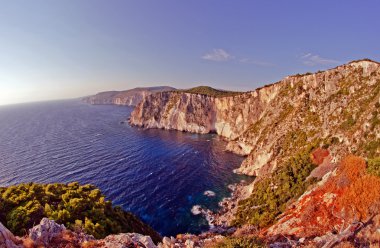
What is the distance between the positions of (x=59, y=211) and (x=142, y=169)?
50049 millimetres

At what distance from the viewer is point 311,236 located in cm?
1912

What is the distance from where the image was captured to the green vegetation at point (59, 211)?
26594mm

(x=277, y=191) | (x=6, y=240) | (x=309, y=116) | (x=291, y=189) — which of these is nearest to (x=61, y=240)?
(x=6, y=240)

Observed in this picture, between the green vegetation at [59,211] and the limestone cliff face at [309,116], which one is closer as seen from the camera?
the green vegetation at [59,211]

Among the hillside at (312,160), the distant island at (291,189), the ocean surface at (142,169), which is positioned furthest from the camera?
the ocean surface at (142,169)

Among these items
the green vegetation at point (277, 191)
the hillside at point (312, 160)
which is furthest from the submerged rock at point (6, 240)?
the green vegetation at point (277, 191)

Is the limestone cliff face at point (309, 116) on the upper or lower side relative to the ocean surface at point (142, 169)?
upper

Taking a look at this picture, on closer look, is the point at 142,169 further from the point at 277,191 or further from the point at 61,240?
Answer: the point at 61,240

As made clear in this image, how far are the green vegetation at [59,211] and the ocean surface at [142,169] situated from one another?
1718 centimetres

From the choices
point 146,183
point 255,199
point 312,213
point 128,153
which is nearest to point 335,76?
point 255,199

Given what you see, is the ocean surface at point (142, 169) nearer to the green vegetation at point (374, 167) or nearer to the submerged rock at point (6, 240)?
the green vegetation at point (374, 167)

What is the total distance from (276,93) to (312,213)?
81239mm

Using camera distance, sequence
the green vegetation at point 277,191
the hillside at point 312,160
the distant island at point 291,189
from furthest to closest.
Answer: the green vegetation at point 277,191, the hillside at point 312,160, the distant island at point 291,189

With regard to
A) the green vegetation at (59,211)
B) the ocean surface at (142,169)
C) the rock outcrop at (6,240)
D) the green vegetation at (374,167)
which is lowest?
the ocean surface at (142,169)
